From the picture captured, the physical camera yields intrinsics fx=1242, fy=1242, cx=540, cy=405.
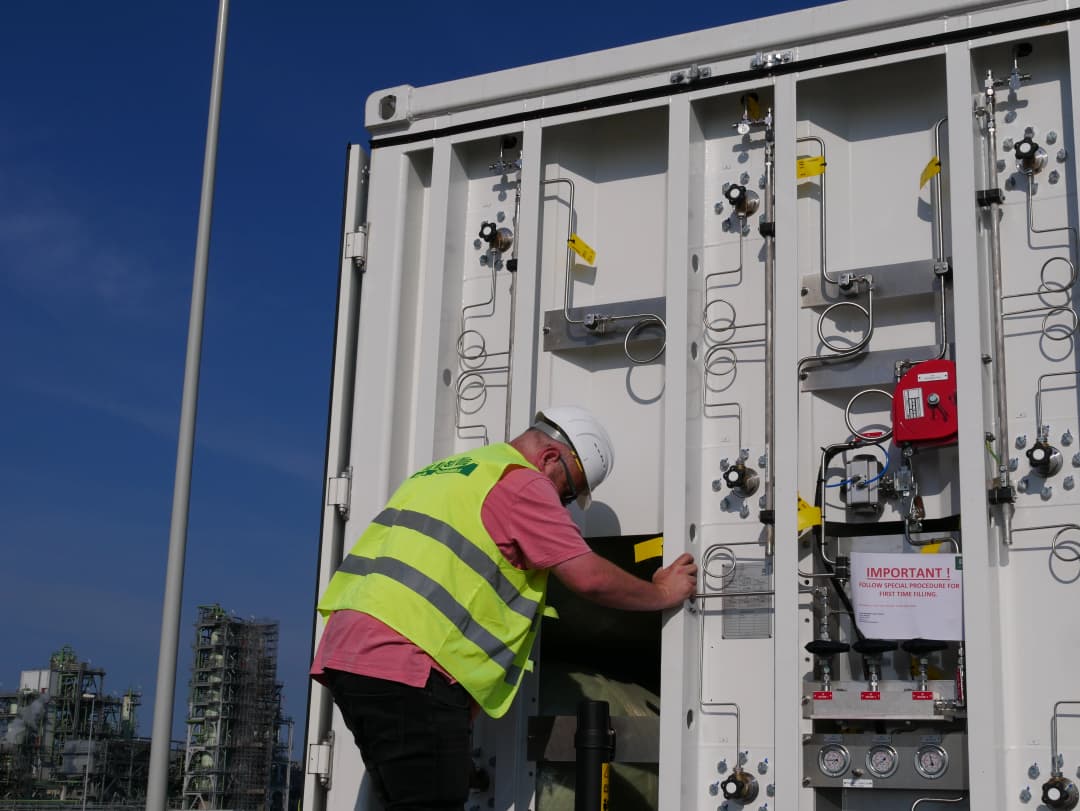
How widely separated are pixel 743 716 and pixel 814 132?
6.99 feet

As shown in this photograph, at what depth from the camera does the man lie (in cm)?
371

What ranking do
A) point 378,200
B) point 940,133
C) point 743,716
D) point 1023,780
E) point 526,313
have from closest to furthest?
point 1023,780, point 743,716, point 940,133, point 526,313, point 378,200

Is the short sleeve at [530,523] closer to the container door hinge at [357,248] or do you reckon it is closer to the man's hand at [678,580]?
the man's hand at [678,580]

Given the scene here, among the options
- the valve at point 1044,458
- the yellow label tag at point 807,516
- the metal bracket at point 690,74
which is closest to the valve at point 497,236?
the metal bracket at point 690,74

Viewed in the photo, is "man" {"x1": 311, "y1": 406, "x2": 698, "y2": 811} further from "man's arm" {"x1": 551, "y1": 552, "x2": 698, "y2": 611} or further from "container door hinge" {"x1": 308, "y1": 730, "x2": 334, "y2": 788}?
"container door hinge" {"x1": 308, "y1": 730, "x2": 334, "y2": 788}

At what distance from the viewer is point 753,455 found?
14.3ft

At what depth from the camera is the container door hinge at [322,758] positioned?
4.68 m

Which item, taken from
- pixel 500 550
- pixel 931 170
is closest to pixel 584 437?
pixel 500 550

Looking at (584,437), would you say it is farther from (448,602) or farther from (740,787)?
(740,787)

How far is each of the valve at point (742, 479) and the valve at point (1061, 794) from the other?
130 centimetres

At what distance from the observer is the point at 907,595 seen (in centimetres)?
391

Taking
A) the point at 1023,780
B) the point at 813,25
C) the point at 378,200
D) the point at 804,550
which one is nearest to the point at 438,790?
the point at 804,550

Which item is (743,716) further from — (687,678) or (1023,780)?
(1023,780)

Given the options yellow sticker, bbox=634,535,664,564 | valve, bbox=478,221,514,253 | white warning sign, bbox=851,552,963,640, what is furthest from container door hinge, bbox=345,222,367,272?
white warning sign, bbox=851,552,963,640
